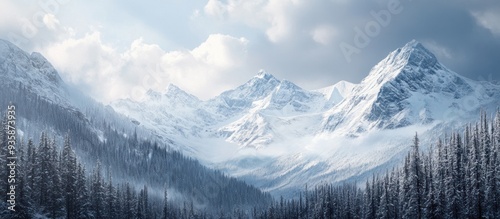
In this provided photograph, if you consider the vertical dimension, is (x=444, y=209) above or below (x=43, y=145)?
below

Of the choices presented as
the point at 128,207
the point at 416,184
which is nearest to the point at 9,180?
the point at 128,207

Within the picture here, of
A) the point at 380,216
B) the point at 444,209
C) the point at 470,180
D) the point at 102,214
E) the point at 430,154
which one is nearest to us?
the point at 444,209

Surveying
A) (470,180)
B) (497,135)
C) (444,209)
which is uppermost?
(497,135)

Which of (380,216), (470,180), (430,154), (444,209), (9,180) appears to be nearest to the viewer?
(9,180)

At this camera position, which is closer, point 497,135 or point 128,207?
point 497,135

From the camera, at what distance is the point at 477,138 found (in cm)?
13275

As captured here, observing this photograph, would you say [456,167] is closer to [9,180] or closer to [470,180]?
[470,180]

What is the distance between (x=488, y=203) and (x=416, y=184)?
24.4m

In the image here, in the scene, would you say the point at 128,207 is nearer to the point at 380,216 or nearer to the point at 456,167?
the point at 380,216

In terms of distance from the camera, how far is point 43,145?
111 metres

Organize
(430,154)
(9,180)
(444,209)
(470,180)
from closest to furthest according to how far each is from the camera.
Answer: (9,180), (444,209), (470,180), (430,154)

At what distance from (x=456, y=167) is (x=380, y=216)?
24347 mm

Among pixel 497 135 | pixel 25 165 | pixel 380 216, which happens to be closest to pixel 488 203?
pixel 497 135

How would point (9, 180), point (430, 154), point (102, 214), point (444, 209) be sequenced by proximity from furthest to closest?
point (430, 154)
point (102, 214)
point (444, 209)
point (9, 180)
